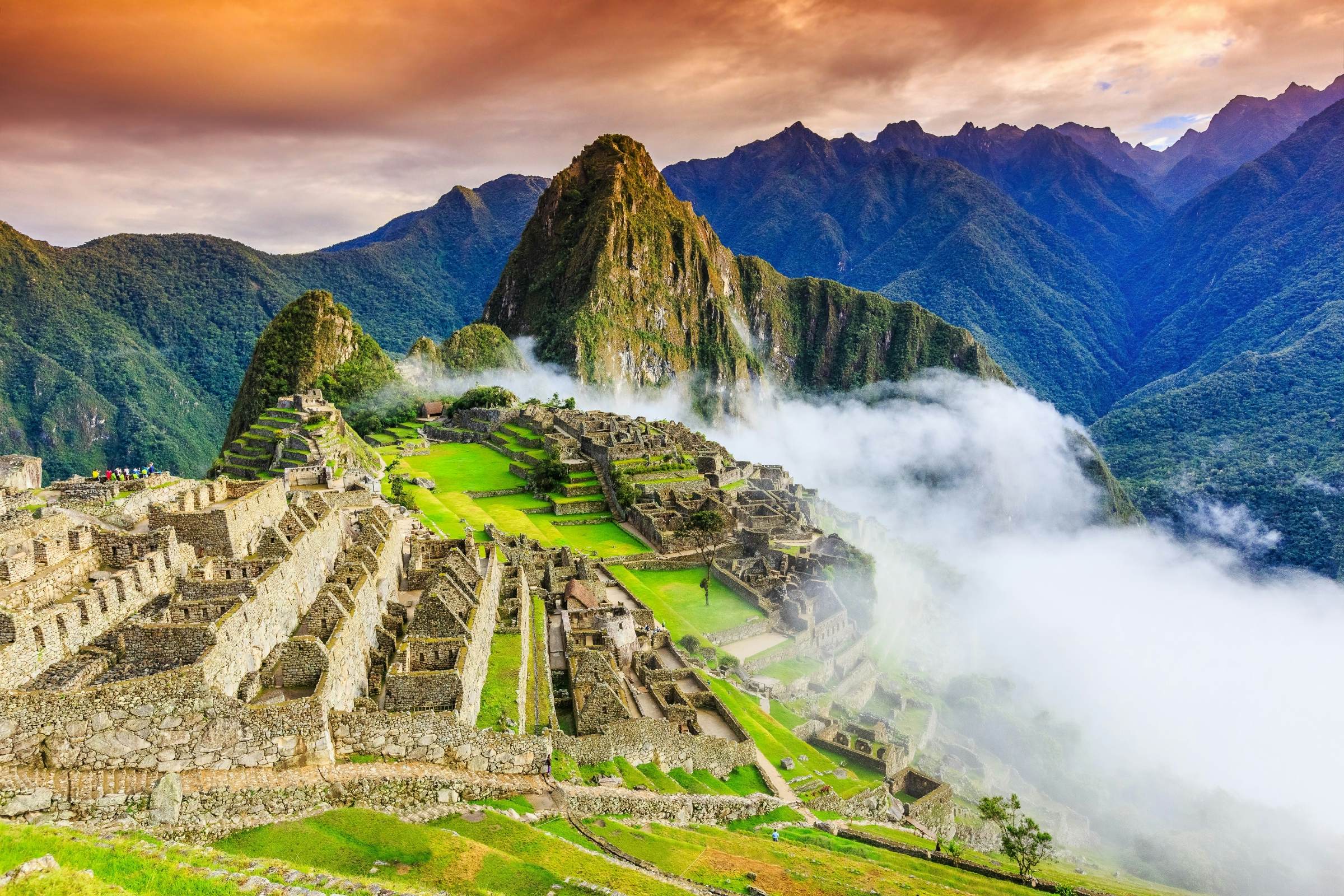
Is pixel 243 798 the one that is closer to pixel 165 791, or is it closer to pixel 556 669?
pixel 165 791

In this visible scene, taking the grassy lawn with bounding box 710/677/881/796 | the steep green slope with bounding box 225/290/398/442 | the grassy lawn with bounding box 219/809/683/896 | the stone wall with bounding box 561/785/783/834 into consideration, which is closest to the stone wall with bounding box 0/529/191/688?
the grassy lawn with bounding box 219/809/683/896

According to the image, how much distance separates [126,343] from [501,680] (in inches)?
5911

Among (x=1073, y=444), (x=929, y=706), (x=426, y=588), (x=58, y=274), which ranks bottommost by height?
(x=929, y=706)

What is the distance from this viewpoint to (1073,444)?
6629 inches

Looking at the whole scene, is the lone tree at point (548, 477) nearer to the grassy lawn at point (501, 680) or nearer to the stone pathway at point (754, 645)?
the stone pathway at point (754, 645)

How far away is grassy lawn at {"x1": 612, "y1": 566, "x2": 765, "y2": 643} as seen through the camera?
121 feet

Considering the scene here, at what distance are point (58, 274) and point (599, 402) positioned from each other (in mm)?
108443

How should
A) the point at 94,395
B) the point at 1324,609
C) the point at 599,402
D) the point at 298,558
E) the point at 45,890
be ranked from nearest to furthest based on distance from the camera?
the point at 45,890 → the point at 298,558 → the point at 1324,609 → the point at 94,395 → the point at 599,402

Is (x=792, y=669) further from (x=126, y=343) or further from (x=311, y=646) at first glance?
(x=126, y=343)

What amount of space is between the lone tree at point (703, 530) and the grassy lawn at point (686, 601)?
7.24 ft

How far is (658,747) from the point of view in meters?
20.5

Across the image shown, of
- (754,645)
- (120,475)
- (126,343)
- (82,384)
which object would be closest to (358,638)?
(120,475)

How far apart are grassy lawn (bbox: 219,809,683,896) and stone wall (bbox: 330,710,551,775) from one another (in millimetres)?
1270

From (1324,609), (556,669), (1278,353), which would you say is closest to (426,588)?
(556,669)
